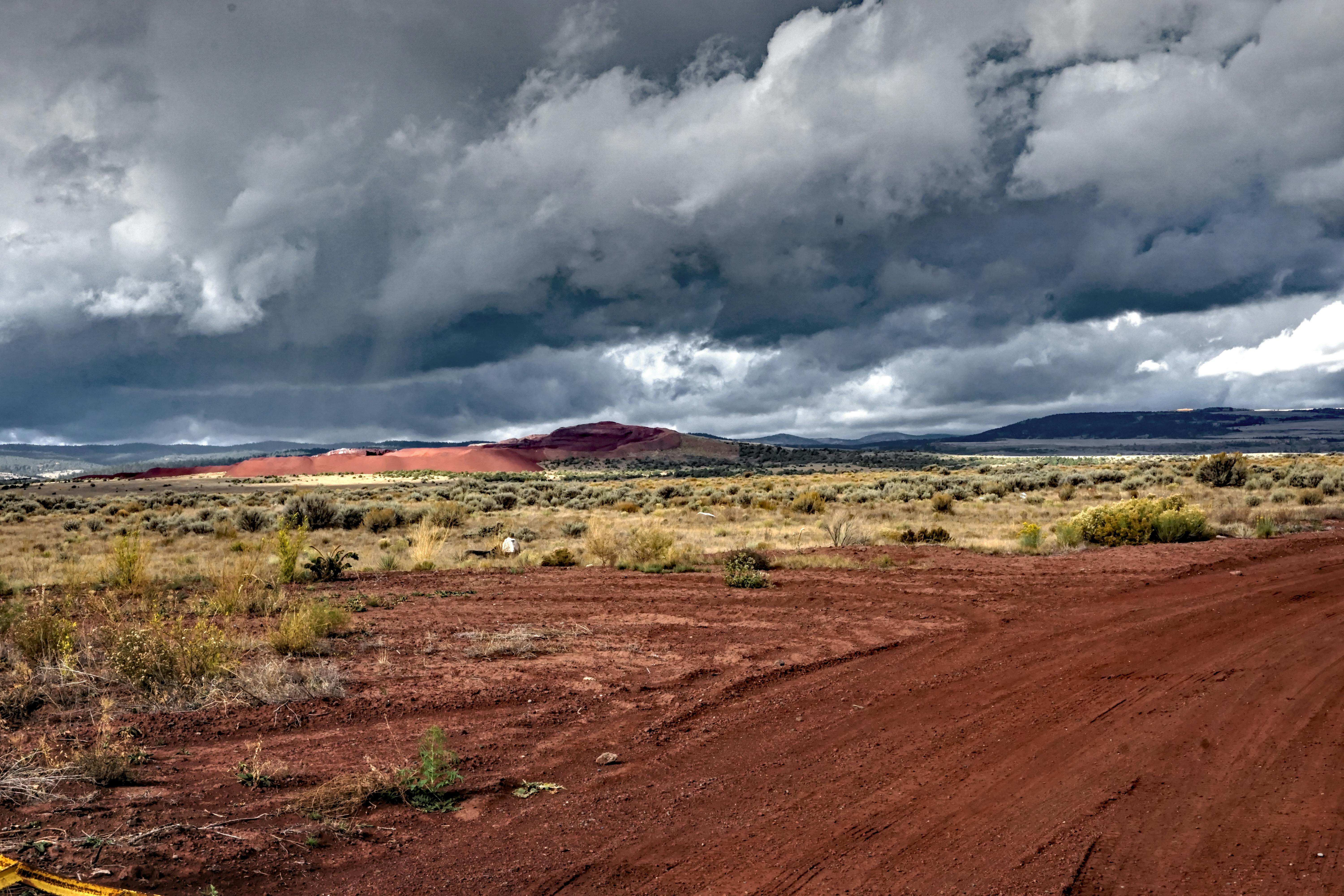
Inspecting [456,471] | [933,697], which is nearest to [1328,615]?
[933,697]

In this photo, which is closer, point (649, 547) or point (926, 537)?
point (649, 547)

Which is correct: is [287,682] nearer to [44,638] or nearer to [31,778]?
[31,778]

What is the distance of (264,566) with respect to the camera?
19.1 m

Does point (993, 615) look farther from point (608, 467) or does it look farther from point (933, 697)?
point (608, 467)

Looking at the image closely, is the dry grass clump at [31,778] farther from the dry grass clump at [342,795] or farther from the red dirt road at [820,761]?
the dry grass clump at [342,795]

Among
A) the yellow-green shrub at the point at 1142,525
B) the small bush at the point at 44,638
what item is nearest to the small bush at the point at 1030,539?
the yellow-green shrub at the point at 1142,525

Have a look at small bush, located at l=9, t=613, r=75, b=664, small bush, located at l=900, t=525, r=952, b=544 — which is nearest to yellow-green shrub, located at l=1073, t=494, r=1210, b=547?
small bush, located at l=900, t=525, r=952, b=544

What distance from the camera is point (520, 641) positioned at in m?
11.2

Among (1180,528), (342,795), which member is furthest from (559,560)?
(1180,528)

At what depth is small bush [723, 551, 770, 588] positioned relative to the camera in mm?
15922

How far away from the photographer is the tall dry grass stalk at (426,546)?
64.7 feet

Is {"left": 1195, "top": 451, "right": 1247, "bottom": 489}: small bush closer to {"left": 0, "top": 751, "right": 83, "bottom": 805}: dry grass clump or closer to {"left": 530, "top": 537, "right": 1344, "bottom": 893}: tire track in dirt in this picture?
{"left": 530, "top": 537, "right": 1344, "bottom": 893}: tire track in dirt

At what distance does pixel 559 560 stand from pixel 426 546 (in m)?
3.67

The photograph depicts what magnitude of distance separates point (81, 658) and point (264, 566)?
978 cm
